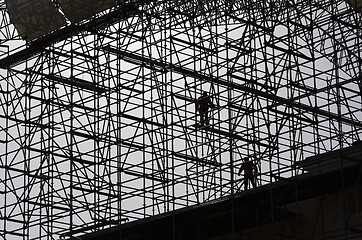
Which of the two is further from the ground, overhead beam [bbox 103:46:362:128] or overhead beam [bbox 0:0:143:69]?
overhead beam [bbox 0:0:143:69]

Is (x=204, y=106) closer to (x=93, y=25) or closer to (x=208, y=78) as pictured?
(x=208, y=78)

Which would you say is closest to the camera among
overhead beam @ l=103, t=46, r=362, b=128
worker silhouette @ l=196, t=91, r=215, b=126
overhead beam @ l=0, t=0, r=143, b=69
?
overhead beam @ l=103, t=46, r=362, b=128

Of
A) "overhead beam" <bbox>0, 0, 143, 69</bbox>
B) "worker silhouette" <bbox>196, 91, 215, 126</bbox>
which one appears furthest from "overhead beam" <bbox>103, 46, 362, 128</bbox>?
"overhead beam" <bbox>0, 0, 143, 69</bbox>

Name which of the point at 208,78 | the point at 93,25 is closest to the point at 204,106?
the point at 208,78

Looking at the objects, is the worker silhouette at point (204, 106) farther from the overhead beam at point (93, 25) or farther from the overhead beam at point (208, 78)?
the overhead beam at point (93, 25)

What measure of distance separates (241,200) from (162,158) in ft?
31.7

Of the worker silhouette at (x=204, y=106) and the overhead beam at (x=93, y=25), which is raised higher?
the overhead beam at (x=93, y=25)

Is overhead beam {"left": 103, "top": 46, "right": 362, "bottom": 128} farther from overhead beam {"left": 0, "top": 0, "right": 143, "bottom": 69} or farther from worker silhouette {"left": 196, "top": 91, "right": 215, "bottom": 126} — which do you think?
overhead beam {"left": 0, "top": 0, "right": 143, "bottom": 69}

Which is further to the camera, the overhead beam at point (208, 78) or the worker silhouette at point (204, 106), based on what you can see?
the worker silhouette at point (204, 106)

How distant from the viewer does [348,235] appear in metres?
37.4

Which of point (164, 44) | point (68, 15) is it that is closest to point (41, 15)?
point (68, 15)

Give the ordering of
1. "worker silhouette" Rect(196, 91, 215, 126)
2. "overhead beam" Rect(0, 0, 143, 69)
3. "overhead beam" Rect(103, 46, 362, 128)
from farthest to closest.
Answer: "overhead beam" Rect(0, 0, 143, 69) → "worker silhouette" Rect(196, 91, 215, 126) → "overhead beam" Rect(103, 46, 362, 128)

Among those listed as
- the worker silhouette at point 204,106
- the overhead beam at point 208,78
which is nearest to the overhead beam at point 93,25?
the overhead beam at point 208,78

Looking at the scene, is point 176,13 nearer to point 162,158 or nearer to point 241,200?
point 162,158
